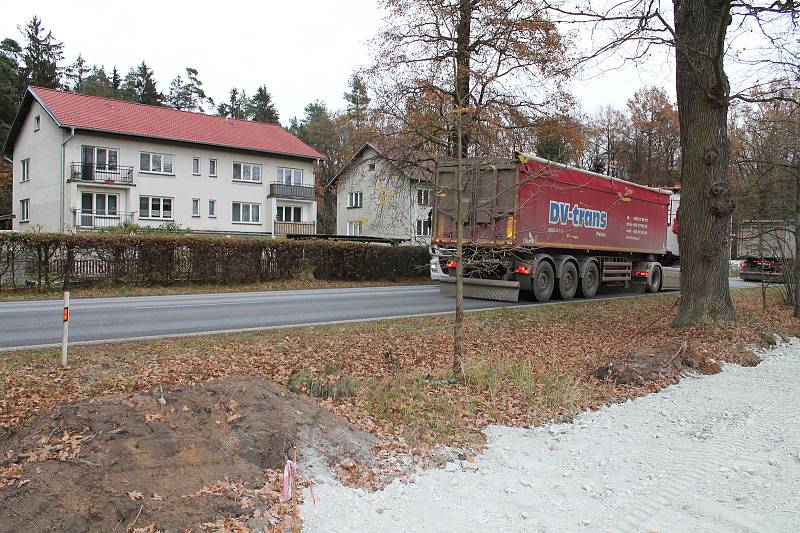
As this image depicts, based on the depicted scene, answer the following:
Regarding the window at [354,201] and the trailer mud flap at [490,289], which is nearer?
the trailer mud flap at [490,289]

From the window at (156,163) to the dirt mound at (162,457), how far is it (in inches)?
1461

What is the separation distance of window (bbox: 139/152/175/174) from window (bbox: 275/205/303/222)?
26.2ft

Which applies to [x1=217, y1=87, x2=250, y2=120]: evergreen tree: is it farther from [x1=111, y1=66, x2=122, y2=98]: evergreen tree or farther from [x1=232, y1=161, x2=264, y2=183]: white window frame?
[x1=232, y1=161, x2=264, y2=183]: white window frame

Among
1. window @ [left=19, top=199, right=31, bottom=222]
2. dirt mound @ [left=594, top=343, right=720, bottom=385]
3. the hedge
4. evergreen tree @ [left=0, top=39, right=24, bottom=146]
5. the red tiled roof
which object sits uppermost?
evergreen tree @ [left=0, top=39, right=24, bottom=146]

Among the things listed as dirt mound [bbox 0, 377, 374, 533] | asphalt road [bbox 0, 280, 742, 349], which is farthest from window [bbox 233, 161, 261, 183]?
dirt mound [bbox 0, 377, 374, 533]

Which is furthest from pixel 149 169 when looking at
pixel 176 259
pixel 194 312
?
pixel 194 312

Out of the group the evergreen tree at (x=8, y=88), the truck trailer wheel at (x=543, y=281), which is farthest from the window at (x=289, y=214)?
the truck trailer wheel at (x=543, y=281)

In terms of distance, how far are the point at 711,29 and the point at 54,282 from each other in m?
17.7

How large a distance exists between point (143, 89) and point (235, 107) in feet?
37.4

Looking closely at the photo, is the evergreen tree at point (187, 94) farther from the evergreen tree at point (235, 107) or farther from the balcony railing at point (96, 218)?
the balcony railing at point (96, 218)

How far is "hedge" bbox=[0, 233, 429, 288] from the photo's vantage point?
59.2 ft

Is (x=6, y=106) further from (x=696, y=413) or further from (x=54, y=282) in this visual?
(x=696, y=413)

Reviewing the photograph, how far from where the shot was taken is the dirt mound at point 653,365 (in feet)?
26.0

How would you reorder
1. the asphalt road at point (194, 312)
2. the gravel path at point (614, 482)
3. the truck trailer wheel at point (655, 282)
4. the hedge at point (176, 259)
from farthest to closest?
the truck trailer wheel at point (655, 282) → the hedge at point (176, 259) → the asphalt road at point (194, 312) → the gravel path at point (614, 482)
